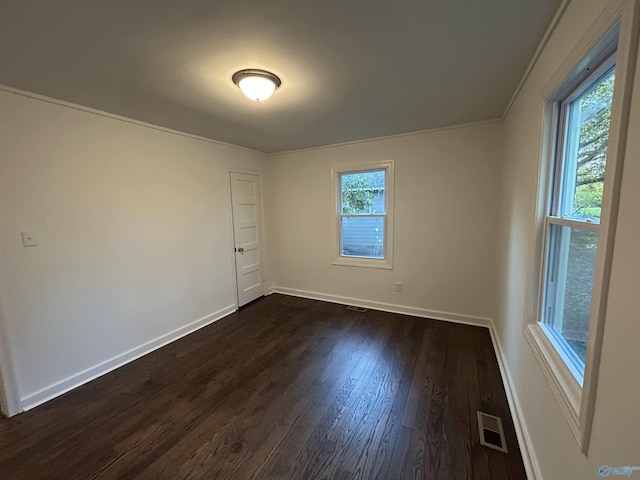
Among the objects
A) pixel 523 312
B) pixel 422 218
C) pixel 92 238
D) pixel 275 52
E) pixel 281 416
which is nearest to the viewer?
pixel 275 52

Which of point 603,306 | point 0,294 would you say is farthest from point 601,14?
point 0,294

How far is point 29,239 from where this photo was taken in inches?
82.4

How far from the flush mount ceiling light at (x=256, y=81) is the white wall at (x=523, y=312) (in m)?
1.64

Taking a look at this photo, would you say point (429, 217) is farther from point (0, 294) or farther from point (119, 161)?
point (0, 294)

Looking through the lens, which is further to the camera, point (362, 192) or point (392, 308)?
point (362, 192)

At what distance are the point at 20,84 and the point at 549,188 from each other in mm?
3593

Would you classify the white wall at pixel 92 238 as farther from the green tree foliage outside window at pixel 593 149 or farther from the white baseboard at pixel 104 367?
the green tree foliage outside window at pixel 593 149

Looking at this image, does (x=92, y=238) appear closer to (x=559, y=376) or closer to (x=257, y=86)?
(x=257, y=86)

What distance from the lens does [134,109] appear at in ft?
8.05

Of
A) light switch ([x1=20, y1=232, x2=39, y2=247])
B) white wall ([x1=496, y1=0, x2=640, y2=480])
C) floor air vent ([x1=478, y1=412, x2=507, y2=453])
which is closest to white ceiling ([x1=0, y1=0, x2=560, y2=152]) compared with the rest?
white wall ([x1=496, y1=0, x2=640, y2=480])

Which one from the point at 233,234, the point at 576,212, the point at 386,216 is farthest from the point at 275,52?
the point at 233,234

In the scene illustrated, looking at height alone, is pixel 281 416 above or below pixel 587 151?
below

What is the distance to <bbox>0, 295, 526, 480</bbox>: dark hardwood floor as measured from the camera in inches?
62.8

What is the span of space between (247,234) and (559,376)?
12.6 feet
